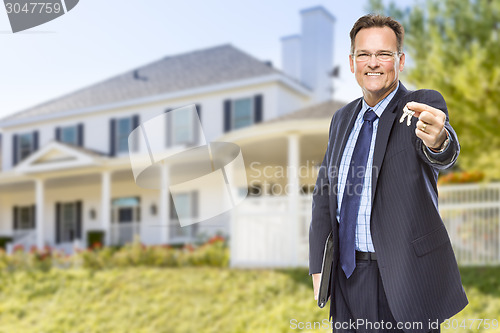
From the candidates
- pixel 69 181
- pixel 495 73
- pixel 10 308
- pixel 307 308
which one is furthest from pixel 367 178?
pixel 69 181

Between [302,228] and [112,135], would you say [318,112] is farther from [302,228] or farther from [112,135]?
[112,135]

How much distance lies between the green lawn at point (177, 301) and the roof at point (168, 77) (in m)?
7.94

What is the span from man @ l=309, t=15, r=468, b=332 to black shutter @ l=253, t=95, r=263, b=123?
13243 mm

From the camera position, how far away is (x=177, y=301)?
8.91 meters

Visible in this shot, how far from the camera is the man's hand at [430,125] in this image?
5.96ft

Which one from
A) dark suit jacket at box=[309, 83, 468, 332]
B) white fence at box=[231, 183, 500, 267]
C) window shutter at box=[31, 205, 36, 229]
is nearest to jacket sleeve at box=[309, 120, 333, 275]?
dark suit jacket at box=[309, 83, 468, 332]

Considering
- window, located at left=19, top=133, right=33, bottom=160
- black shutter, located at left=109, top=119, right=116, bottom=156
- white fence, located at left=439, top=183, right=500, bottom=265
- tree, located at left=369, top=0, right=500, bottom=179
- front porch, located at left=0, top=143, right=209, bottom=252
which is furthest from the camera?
window, located at left=19, top=133, right=33, bottom=160

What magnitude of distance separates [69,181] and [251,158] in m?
9.56

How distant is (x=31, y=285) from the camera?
1140 centimetres

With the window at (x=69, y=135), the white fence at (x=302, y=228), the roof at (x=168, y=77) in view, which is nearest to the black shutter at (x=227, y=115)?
the roof at (x=168, y=77)

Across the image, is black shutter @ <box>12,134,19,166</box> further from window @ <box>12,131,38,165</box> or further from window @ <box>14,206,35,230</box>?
window @ <box>14,206,35,230</box>

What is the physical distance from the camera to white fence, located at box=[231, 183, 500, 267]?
9.28 m

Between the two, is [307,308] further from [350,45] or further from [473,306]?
[350,45]

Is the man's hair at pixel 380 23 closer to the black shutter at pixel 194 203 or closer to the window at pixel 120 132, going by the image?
the black shutter at pixel 194 203
